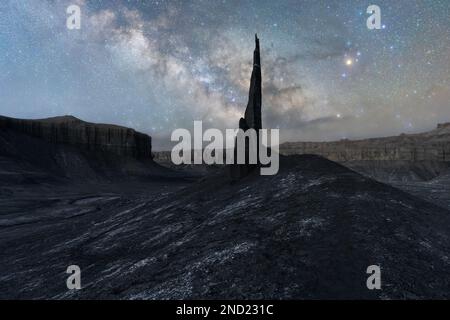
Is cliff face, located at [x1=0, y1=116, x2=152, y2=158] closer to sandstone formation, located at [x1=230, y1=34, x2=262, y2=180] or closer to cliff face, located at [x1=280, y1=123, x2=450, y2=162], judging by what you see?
cliff face, located at [x1=280, y1=123, x2=450, y2=162]

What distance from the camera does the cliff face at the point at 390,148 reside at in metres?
73.9

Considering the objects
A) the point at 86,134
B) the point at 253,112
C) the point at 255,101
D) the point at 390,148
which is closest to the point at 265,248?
the point at 253,112

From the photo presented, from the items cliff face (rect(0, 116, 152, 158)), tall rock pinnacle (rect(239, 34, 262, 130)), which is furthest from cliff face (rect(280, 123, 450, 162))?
tall rock pinnacle (rect(239, 34, 262, 130))

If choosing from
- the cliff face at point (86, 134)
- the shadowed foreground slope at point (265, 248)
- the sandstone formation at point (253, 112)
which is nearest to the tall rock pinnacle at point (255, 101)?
the sandstone formation at point (253, 112)

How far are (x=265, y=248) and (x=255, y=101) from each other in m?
11.4

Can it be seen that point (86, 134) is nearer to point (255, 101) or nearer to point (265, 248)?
point (255, 101)

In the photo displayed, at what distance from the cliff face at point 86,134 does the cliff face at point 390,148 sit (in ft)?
148

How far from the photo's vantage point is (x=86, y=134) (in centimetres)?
7375

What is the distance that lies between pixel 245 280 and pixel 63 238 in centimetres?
1344

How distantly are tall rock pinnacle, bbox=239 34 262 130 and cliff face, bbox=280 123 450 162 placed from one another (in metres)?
67.2

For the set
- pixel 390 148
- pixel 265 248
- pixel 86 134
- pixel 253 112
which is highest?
pixel 86 134

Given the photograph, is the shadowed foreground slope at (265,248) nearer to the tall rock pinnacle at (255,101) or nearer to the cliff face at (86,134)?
the tall rock pinnacle at (255,101)

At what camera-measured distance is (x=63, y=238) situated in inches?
681

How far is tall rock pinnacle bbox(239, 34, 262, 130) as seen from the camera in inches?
709
